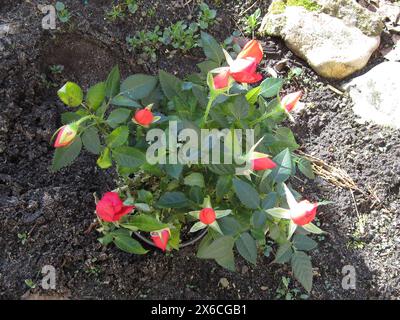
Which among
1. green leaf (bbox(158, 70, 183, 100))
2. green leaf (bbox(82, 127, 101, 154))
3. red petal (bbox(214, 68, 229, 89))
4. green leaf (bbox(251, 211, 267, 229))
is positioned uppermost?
red petal (bbox(214, 68, 229, 89))

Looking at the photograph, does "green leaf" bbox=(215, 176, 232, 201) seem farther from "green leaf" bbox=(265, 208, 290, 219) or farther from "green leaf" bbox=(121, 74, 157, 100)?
"green leaf" bbox=(121, 74, 157, 100)

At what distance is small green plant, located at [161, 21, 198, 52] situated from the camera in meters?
1.97

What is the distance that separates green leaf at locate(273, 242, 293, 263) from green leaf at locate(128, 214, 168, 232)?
0.94ft

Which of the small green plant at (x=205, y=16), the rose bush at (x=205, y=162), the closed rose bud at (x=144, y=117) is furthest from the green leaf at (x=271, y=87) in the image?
the small green plant at (x=205, y=16)

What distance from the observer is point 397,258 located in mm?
1738

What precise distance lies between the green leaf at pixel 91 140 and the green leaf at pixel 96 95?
0.23ft

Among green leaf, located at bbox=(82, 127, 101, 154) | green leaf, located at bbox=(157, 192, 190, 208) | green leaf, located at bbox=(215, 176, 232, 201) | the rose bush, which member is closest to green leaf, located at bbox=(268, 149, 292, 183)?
the rose bush

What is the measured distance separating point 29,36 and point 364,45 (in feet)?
3.97

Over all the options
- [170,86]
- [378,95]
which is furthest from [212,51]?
[378,95]

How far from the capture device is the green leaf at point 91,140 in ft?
4.20

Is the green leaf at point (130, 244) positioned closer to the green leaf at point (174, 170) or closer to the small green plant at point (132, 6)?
the green leaf at point (174, 170)
